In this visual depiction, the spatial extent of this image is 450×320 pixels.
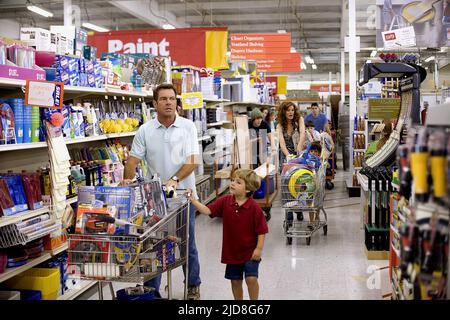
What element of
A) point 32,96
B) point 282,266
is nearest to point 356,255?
point 282,266

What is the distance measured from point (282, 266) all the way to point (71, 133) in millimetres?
2508

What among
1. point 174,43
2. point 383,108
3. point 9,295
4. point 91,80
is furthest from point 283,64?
point 9,295

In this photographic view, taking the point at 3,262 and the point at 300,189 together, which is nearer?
the point at 3,262

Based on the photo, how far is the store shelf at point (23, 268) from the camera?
14.2 ft

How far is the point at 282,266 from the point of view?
6.30 m

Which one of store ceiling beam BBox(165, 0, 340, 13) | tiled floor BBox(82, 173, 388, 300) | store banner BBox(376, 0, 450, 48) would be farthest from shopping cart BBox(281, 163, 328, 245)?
store ceiling beam BBox(165, 0, 340, 13)

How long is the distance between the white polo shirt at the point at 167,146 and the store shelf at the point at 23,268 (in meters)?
1.05

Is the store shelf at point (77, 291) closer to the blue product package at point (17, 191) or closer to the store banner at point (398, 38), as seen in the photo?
the blue product package at point (17, 191)

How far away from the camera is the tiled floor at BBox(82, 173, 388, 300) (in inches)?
212

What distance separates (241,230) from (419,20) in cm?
684

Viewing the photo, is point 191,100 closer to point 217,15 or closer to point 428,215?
point 428,215

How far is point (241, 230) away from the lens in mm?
4273

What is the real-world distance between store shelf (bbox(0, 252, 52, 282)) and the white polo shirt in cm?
105

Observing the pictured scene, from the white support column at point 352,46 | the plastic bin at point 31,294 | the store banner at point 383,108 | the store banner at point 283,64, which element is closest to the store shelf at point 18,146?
the plastic bin at point 31,294
